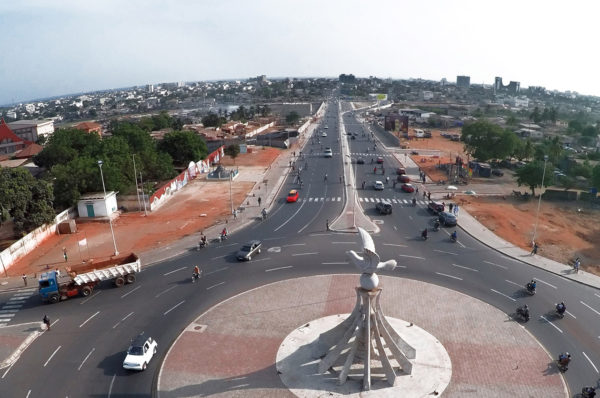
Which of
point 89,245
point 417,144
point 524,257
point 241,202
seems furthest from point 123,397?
point 417,144

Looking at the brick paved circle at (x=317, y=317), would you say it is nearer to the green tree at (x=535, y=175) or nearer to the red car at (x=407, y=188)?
the red car at (x=407, y=188)

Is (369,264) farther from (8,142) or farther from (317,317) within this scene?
(8,142)

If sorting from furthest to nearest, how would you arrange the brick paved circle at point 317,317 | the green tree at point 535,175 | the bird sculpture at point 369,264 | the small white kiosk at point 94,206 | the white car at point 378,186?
the white car at point 378,186, the green tree at point 535,175, the small white kiosk at point 94,206, the bird sculpture at point 369,264, the brick paved circle at point 317,317

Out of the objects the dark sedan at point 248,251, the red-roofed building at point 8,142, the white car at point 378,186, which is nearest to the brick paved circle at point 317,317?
the dark sedan at point 248,251

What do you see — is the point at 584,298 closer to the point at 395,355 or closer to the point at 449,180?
the point at 395,355

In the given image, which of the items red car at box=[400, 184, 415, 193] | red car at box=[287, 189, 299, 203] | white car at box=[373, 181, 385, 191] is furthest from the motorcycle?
white car at box=[373, 181, 385, 191]

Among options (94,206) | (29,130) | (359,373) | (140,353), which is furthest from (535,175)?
(29,130)
